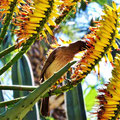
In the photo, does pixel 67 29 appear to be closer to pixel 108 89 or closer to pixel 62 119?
pixel 62 119

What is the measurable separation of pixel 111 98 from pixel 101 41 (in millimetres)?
228

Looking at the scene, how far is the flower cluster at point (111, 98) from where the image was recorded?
129cm

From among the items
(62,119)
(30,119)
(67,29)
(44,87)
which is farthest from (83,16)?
(44,87)

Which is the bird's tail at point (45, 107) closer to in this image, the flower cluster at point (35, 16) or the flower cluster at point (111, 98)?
the flower cluster at point (111, 98)

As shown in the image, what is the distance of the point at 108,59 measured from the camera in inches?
54.7

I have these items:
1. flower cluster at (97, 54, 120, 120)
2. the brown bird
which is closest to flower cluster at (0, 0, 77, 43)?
the brown bird

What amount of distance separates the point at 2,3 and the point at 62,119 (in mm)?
5762

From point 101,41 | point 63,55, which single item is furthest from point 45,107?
point 101,41

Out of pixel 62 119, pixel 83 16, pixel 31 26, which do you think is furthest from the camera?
pixel 62 119

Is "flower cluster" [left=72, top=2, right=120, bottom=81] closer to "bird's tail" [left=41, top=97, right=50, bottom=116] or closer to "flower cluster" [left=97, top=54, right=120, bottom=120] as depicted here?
"flower cluster" [left=97, top=54, right=120, bottom=120]

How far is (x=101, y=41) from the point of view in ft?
4.32

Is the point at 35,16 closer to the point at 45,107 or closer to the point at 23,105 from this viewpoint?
the point at 23,105

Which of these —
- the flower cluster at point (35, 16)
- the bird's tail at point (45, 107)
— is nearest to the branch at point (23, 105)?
the flower cluster at point (35, 16)

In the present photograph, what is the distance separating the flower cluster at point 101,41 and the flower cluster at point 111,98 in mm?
69
